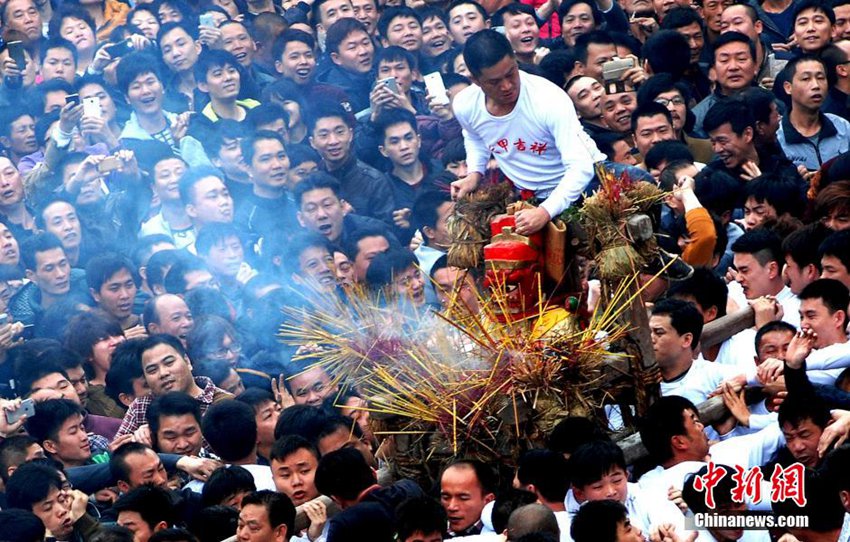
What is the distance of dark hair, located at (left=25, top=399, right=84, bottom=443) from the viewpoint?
1194 centimetres

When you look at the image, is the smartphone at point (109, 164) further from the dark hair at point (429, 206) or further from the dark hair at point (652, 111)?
the dark hair at point (652, 111)

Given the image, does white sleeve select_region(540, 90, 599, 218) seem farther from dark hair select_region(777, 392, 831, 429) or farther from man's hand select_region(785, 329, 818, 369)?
dark hair select_region(777, 392, 831, 429)

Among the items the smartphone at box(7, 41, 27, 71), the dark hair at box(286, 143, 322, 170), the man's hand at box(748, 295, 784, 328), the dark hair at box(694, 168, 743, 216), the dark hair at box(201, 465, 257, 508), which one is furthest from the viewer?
the smartphone at box(7, 41, 27, 71)

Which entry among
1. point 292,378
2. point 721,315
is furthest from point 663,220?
point 292,378

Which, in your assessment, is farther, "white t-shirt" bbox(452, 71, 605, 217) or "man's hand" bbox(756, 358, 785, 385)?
"white t-shirt" bbox(452, 71, 605, 217)

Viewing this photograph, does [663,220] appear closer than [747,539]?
No

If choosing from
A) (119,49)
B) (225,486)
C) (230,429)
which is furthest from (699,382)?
(119,49)

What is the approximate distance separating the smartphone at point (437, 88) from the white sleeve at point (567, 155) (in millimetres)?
4567

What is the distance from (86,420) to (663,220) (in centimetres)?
435

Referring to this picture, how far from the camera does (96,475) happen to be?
11641 mm

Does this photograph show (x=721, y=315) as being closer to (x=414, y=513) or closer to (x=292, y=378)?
(x=292, y=378)

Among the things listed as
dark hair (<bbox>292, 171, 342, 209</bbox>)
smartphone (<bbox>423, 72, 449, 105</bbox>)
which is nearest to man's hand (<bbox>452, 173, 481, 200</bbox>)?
dark hair (<bbox>292, 171, 342, 209</bbox>)

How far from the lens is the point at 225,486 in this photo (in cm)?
1078

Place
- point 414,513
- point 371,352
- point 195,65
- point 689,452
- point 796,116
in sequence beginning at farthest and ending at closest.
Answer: point 195,65
point 796,116
point 371,352
point 689,452
point 414,513
